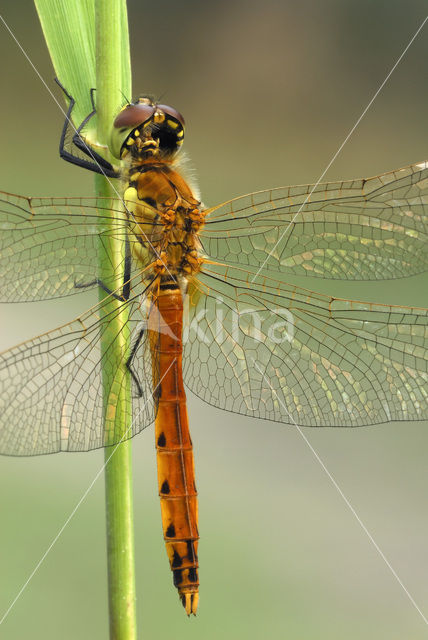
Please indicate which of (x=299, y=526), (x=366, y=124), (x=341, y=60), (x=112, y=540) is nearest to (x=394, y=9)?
(x=341, y=60)

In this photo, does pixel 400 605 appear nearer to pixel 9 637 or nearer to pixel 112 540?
pixel 9 637

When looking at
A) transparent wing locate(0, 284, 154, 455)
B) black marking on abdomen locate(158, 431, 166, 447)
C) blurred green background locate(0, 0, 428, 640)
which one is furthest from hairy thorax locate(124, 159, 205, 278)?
blurred green background locate(0, 0, 428, 640)

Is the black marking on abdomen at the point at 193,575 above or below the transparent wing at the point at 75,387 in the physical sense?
below

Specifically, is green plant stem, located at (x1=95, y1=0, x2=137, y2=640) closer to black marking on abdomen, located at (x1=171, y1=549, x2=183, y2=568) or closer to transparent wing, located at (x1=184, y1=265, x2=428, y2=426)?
black marking on abdomen, located at (x1=171, y1=549, x2=183, y2=568)

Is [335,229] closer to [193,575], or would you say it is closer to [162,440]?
[162,440]

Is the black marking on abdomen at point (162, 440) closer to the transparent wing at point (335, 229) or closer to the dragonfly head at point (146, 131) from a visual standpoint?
the transparent wing at point (335, 229)

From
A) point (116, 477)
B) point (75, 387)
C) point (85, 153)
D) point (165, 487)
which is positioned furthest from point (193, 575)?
point (85, 153)

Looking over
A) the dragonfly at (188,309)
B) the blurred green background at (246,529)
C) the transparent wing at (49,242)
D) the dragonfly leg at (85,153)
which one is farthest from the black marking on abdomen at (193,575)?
the blurred green background at (246,529)
